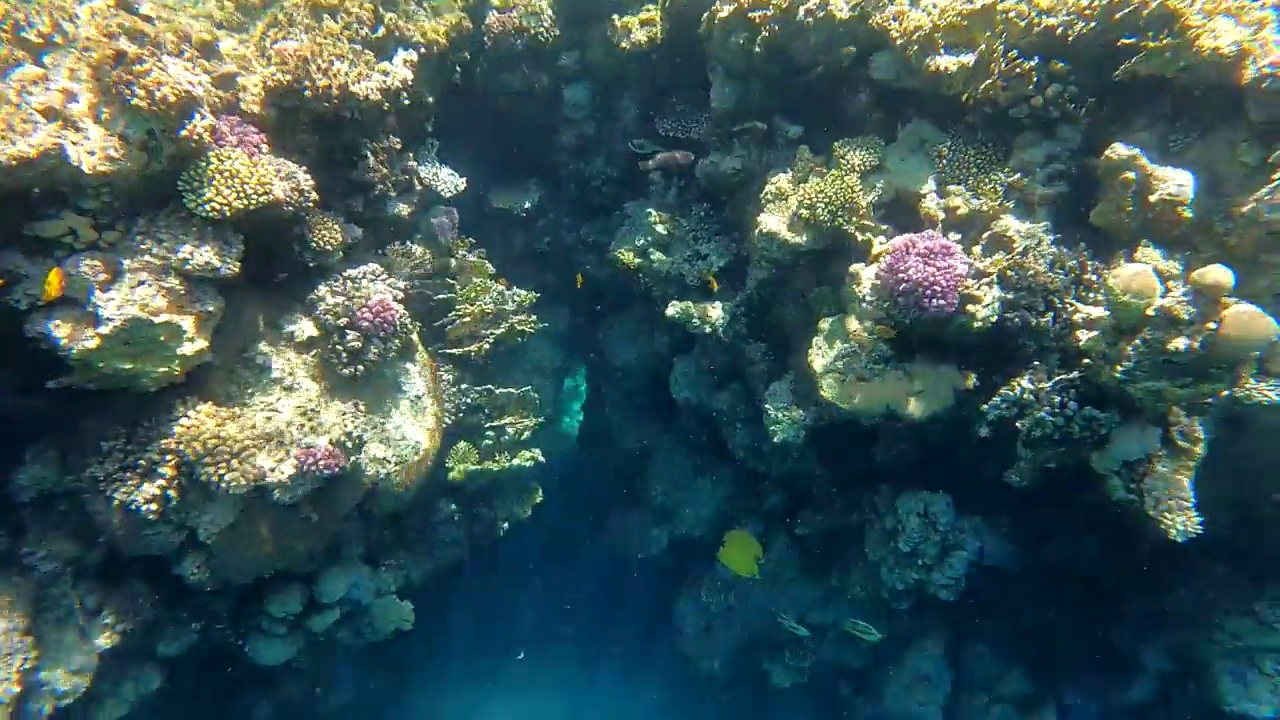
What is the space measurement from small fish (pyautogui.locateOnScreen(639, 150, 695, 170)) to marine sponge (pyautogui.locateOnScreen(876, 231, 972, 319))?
7.99ft

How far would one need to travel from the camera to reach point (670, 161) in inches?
265

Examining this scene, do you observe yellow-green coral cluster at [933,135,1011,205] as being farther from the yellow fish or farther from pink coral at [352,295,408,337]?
pink coral at [352,295,408,337]

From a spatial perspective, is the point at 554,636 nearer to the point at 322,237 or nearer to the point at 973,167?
the point at 322,237

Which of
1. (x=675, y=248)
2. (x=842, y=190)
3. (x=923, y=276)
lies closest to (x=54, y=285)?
(x=675, y=248)

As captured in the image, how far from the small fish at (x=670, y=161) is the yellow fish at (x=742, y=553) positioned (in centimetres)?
377

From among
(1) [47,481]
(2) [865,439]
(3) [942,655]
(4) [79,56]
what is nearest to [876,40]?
(2) [865,439]

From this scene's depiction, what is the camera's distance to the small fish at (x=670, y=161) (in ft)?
22.0

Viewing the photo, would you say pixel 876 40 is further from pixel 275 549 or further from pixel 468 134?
pixel 275 549

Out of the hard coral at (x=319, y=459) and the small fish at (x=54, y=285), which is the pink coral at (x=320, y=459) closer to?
the hard coral at (x=319, y=459)

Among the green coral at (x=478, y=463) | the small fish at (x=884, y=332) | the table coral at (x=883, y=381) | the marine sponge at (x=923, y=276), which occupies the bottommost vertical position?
the green coral at (x=478, y=463)

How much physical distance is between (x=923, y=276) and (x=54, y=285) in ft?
19.1

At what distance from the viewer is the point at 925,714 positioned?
25.9ft

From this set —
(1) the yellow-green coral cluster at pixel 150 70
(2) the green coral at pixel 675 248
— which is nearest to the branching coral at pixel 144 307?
(1) the yellow-green coral cluster at pixel 150 70

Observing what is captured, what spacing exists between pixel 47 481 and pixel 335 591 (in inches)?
92.3
